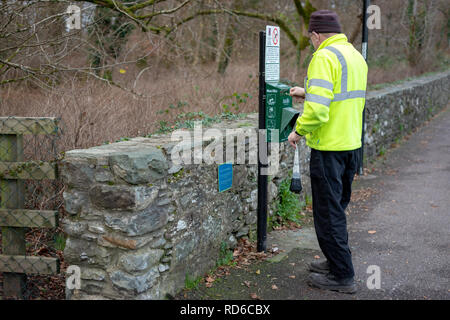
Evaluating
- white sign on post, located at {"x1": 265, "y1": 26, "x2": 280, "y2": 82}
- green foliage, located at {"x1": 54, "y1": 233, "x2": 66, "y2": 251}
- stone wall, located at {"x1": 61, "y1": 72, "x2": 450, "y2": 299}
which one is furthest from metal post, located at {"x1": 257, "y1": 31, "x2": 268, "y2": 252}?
green foliage, located at {"x1": 54, "y1": 233, "x2": 66, "y2": 251}

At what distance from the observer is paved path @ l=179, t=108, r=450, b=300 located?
441 cm

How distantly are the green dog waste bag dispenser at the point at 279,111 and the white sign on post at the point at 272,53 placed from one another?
81 millimetres

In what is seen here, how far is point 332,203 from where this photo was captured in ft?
13.8

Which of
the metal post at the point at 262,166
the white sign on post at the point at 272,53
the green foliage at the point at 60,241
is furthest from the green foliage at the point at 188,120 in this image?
the green foliage at the point at 60,241

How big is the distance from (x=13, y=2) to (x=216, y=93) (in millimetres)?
3665

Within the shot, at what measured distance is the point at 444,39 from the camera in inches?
1198

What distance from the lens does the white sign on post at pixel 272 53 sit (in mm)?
4598

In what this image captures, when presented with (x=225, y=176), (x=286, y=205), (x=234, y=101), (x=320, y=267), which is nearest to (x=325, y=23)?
(x=225, y=176)

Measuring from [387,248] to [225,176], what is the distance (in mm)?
2040

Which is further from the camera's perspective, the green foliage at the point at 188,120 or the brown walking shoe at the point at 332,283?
the green foliage at the point at 188,120

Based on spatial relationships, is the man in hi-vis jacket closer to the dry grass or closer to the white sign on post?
the white sign on post

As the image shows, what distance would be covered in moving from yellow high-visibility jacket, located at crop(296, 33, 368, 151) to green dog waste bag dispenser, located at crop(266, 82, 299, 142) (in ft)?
1.36

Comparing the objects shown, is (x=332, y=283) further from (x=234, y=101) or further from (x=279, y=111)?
(x=234, y=101)

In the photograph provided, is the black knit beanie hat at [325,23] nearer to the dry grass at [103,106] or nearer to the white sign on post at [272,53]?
the white sign on post at [272,53]
